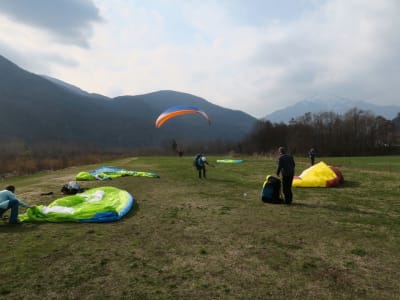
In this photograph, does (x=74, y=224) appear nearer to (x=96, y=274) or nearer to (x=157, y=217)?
(x=157, y=217)

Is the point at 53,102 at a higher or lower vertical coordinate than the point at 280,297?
higher

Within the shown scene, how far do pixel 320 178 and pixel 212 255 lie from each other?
965cm

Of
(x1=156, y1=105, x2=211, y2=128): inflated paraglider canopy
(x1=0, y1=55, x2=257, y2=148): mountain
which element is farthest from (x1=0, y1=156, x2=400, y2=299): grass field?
(x1=0, y1=55, x2=257, y2=148): mountain

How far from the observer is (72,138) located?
497 ft

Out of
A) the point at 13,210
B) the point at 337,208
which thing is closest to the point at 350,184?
the point at 337,208

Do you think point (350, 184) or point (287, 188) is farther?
point (350, 184)

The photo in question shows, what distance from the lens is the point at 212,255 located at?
5238 mm

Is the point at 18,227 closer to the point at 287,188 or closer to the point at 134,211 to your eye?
the point at 134,211

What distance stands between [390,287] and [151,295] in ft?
10.9

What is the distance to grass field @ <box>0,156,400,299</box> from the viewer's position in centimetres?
404

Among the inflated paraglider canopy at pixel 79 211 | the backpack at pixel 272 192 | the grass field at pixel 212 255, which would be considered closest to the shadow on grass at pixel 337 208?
the grass field at pixel 212 255

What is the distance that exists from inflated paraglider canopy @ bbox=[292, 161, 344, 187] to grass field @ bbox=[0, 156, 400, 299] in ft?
13.2

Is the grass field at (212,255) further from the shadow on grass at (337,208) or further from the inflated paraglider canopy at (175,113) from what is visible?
the inflated paraglider canopy at (175,113)

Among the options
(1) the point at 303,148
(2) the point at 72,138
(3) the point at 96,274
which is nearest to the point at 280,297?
(3) the point at 96,274
